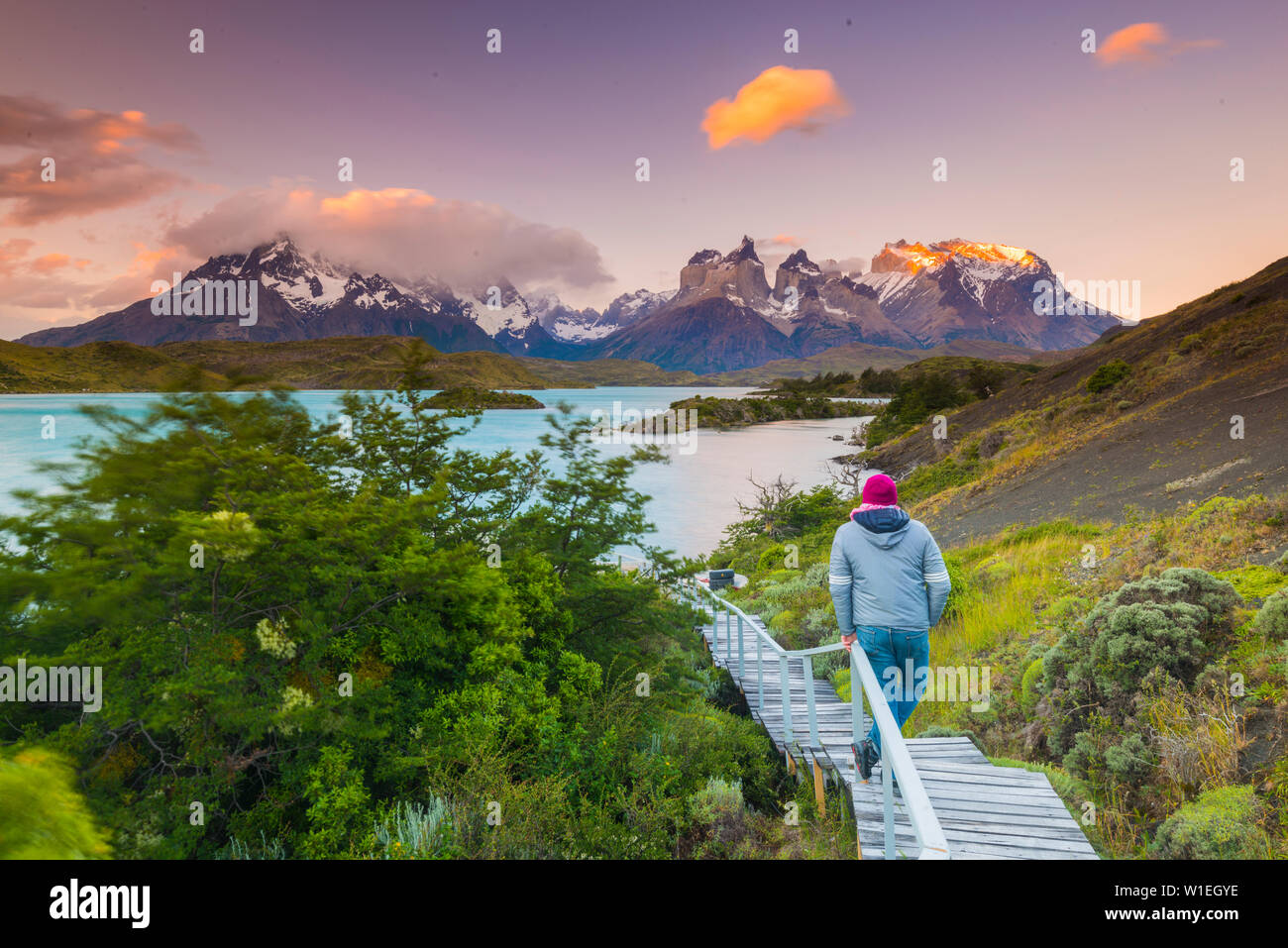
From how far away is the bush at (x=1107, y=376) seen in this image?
32.9 meters

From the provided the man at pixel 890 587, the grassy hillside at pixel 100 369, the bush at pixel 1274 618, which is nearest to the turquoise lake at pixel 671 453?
the grassy hillside at pixel 100 369

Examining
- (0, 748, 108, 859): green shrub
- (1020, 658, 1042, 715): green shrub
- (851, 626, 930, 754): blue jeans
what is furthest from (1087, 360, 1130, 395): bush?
(0, 748, 108, 859): green shrub

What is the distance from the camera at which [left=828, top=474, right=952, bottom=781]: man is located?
430 centimetres

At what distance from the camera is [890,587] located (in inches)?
170

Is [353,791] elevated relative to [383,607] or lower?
lower

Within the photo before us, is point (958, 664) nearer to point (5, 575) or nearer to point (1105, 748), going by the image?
point (1105, 748)

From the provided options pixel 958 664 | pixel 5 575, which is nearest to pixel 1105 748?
pixel 958 664

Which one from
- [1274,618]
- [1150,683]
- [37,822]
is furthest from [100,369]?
[1274,618]

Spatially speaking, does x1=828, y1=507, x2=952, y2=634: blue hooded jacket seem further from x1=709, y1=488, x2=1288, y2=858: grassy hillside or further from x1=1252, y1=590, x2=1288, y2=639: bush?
x1=1252, y1=590, x2=1288, y2=639: bush

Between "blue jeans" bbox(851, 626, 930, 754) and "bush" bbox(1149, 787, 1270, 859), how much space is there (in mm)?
1642

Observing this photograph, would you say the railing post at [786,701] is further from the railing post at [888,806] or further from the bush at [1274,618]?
the bush at [1274,618]

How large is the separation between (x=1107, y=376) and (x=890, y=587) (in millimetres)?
37176

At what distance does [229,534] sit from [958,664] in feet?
26.9
